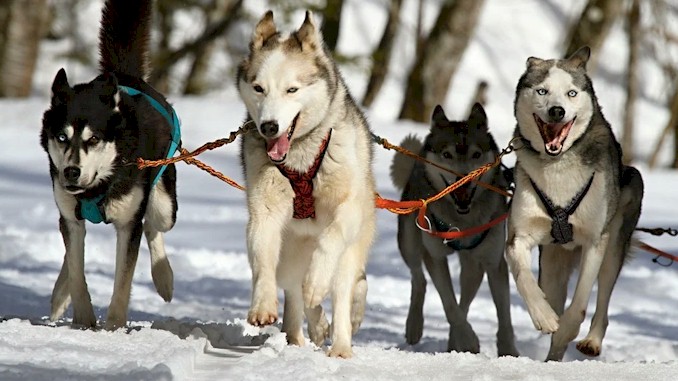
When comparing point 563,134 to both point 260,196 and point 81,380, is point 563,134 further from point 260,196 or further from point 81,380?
point 81,380

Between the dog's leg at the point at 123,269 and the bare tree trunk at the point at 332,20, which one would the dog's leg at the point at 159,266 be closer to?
the dog's leg at the point at 123,269

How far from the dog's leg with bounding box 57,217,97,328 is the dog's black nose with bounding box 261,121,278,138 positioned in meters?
1.32

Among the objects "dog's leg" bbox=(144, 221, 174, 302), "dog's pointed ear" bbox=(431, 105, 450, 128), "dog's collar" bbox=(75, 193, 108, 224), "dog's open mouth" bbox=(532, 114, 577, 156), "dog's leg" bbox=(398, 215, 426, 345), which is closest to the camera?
"dog's collar" bbox=(75, 193, 108, 224)

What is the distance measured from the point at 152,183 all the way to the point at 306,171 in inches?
40.5

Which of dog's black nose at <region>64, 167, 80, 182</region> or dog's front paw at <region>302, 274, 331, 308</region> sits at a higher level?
dog's black nose at <region>64, 167, 80, 182</region>

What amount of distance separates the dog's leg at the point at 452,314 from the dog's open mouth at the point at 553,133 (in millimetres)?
1341

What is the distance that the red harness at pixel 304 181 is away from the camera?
5.02 metres

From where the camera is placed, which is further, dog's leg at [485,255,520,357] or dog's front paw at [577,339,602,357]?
dog's leg at [485,255,520,357]

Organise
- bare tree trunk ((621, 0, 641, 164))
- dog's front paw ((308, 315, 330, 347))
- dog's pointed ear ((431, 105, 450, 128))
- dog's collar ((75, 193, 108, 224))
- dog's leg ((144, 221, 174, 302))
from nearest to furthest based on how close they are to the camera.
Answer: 1. dog's collar ((75, 193, 108, 224))
2. dog's front paw ((308, 315, 330, 347))
3. dog's leg ((144, 221, 174, 302))
4. dog's pointed ear ((431, 105, 450, 128))
5. bare tree trunk ((621, 0, 641, 164))

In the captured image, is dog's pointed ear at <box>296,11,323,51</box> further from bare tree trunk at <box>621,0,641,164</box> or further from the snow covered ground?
bare tree trunk at <box>621,0,641,164</box>

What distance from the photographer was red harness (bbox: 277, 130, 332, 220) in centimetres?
502

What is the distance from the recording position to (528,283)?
5551 mm

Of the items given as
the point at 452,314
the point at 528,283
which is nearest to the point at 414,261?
the point at 452,314

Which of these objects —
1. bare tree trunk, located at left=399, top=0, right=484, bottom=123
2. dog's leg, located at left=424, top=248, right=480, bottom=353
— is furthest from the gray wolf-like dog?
bare tree trunk, located at left=399, top=0, right=484, bottom=123
